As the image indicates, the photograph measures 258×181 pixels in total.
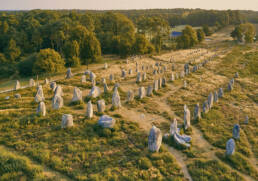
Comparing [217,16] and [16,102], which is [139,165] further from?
[217,16]

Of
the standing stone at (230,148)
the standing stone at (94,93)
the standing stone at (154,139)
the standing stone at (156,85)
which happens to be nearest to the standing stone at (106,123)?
the standing stone at (154,139)

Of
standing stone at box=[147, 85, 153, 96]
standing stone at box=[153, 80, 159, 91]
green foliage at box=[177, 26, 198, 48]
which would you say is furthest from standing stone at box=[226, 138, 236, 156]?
green foliage at box=[177, 26, 198, 48]

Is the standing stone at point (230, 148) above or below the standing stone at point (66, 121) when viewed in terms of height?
below

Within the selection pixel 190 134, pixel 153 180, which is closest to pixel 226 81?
pixel 190 134

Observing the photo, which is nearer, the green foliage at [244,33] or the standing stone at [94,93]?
the standing stone at [94,93]

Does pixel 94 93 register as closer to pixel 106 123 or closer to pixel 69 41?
pixel 106 123

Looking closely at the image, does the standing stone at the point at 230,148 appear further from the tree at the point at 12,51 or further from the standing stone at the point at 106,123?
the tree at the point at 12,51

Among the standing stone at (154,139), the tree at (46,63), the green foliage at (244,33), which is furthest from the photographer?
the green foliage at (244,33)

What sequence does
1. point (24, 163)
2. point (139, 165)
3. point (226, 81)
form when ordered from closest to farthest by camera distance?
point (24, 163) < point (139, 165) < point (226, 81)
